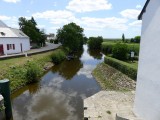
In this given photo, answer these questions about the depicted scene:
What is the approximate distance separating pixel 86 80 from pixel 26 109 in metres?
9.98

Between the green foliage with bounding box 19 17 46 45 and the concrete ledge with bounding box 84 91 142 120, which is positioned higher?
the green foliage with bounding box 19 17 46 45

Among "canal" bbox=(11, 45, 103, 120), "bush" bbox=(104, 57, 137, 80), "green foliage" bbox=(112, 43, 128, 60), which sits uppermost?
"green foliage" bbox=(112, 43, 128, 60)

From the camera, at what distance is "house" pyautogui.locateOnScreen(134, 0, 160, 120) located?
6.68 m

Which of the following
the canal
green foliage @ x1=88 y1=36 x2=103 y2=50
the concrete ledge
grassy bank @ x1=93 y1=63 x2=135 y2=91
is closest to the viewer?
the concrete ledge

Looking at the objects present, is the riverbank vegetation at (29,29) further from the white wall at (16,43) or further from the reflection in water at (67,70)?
the reflection in water at (67,70)

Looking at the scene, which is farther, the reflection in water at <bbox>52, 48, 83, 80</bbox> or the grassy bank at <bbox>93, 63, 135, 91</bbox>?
the reflection in water at <bbox>52, 48, 83, 80</bbox>

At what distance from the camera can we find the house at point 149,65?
6676 millimetres

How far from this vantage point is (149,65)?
7262 mm

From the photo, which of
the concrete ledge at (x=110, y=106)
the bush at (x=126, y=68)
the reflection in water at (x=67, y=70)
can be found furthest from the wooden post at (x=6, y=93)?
the reflection in water at (x=67, y=70)

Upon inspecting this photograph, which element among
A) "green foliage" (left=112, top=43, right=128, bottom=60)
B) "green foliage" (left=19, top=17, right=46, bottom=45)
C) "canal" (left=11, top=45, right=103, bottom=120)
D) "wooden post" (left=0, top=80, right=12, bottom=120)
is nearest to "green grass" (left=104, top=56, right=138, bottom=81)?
"green foliage" (left=112, top=43, right=128, bottom=60)

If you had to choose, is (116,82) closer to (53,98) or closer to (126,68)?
(126,68)

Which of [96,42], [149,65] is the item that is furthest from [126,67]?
[96,42]

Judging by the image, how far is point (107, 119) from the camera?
982 cm

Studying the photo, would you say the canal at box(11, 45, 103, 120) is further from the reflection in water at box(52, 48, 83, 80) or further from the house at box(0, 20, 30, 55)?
the house at box(0, 20, 30, 55)
